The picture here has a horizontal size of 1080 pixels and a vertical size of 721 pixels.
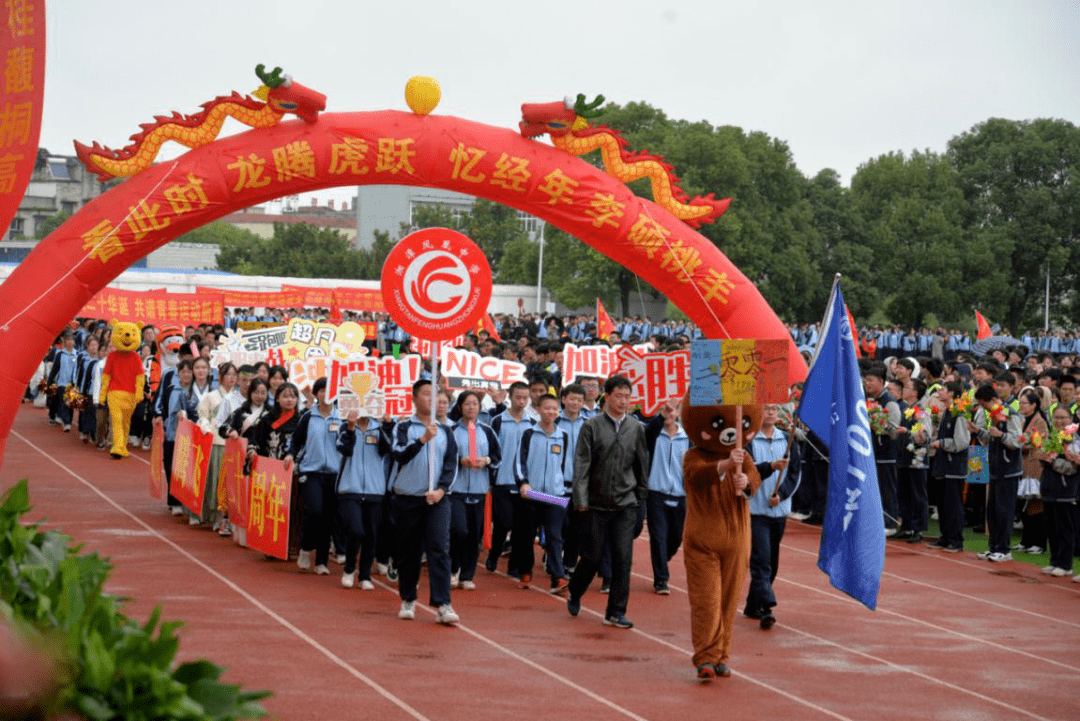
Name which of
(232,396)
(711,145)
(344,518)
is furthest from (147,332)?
(711,145)

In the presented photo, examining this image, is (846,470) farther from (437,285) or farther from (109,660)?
(109,660)

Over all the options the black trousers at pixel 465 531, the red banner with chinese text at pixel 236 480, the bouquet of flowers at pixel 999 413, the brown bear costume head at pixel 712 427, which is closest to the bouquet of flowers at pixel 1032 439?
the bouquet of flowers at pixel 999 413

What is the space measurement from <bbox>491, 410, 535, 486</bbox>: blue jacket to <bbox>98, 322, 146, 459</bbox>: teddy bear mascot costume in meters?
9.21

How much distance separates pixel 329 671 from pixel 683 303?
793 cm

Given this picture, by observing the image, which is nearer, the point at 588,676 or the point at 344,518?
the point at 588,676

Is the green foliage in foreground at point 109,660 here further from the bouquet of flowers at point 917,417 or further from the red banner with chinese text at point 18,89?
the bouquet of flowers at point 917,417

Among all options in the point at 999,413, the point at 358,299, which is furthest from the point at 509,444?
the point at 358,299

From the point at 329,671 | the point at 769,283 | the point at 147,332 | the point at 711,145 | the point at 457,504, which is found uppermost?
the point at 711,145

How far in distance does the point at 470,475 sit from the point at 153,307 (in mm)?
16647

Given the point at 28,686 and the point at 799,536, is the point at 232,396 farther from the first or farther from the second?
the point at 28,686

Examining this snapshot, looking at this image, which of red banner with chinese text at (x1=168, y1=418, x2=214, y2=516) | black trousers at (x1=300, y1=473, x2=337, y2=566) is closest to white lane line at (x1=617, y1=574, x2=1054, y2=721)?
black trousers at (x1=300, y1=473, x2=337, y2=566)

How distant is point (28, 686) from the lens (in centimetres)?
243

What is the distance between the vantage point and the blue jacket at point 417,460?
34.6 ft

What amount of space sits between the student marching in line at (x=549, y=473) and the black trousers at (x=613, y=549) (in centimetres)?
129
